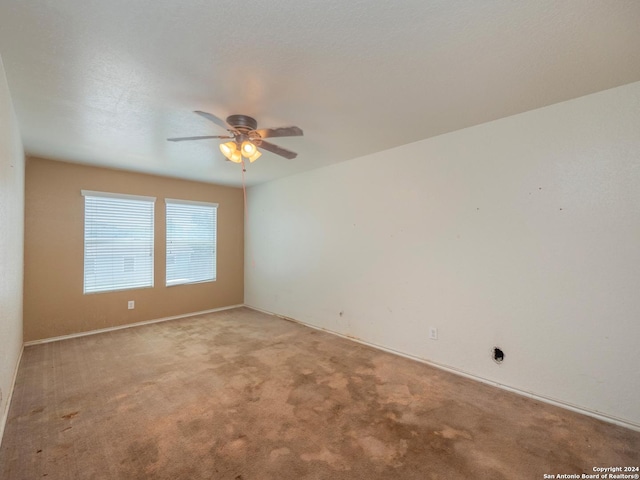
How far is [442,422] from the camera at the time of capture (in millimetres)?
2102

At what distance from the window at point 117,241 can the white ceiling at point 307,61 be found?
1492 mm

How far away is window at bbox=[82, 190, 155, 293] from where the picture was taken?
4062 millimetres

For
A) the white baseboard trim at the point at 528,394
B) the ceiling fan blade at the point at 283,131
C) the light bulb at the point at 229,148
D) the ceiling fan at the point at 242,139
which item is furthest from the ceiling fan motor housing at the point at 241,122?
the white baseboard trim at the point at 528,394

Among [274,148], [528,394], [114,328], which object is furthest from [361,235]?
[114,328]

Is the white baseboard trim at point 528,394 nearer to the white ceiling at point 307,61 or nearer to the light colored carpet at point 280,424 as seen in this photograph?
the light colored carpet at point 280,424

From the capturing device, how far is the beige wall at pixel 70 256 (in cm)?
364

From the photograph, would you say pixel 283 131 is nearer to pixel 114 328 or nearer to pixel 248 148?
pixel 248 148

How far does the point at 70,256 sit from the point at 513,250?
528cm

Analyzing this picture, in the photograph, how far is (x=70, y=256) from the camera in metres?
3.89

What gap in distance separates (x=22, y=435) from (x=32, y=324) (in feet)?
7.75

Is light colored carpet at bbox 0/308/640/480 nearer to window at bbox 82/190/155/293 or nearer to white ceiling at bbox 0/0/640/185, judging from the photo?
window at bbox 82/190/155/293

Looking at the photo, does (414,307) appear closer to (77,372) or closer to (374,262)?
(374,262)

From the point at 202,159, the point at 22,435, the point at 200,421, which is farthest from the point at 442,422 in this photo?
the point at 202,159

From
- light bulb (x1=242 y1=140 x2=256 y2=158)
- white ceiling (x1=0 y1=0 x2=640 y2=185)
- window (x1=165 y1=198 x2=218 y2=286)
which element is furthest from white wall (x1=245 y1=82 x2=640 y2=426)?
window (x1=165 y1=198 x2=218 y2=286)
